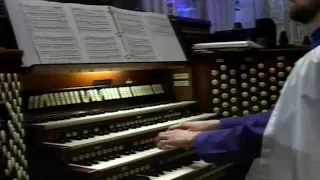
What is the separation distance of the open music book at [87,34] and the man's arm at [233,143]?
2.95ft

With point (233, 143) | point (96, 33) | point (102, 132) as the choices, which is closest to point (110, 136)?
point (102, 132)

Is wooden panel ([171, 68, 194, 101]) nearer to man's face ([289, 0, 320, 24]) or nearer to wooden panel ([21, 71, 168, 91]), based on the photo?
wooden panel ([21, 71, 168, 91])

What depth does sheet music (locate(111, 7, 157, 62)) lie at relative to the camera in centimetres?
270

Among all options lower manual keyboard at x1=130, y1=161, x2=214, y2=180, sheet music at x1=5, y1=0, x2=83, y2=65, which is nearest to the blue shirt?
lower manual keyboard at x1=130, y1=161, x2=214, y2=180

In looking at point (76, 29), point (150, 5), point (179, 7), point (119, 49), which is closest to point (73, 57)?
point (76, 29)

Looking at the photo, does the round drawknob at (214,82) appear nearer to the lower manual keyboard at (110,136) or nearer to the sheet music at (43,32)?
the lower manual keyboard at (110,136)

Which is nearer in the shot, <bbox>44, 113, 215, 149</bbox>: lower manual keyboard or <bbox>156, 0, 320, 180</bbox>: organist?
<bbox>156, 0, 320, 180</bbox>: organist

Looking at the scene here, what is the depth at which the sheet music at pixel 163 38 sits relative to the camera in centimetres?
295

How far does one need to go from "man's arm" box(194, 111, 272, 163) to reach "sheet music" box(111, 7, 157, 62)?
Result: 112cm

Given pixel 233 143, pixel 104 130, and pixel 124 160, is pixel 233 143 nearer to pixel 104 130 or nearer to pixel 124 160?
pixel 124 160

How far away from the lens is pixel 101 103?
251 cm

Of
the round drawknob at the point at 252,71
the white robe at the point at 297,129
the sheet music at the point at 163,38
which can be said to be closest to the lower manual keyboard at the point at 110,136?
the sheet music at the point at 163,38

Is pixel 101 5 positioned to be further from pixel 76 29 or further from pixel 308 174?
pixel 308 174

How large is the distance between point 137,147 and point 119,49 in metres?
0.61
